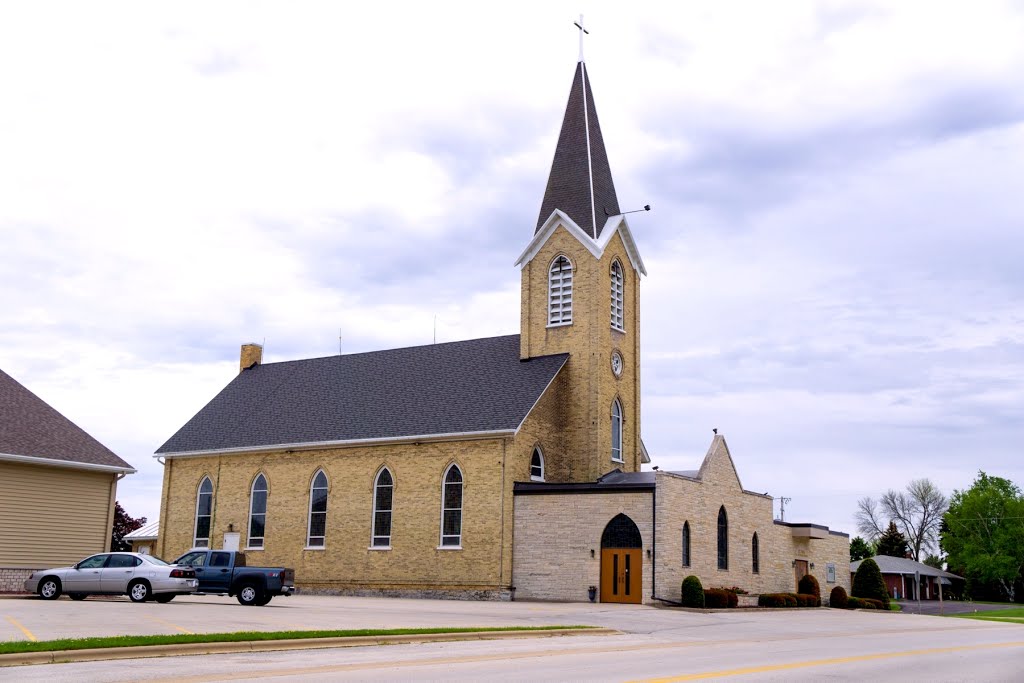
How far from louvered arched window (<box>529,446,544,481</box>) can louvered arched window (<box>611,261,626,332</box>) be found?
6.80 metres

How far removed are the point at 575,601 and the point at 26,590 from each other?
1853 cm

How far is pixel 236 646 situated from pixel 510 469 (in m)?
24.2

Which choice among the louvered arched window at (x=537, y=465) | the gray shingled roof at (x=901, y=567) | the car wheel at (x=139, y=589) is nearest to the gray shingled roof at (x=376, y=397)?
the louvered arched window at (x=537, y=465)

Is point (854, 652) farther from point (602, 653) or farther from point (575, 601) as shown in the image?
point (575, 601)

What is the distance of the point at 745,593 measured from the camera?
4175 cm

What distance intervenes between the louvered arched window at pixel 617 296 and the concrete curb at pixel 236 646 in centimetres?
2520

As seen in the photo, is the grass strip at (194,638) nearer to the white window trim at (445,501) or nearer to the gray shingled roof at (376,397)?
the white window trim at (445,501)

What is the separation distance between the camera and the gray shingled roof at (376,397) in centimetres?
4281

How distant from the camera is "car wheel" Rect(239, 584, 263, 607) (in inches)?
1190

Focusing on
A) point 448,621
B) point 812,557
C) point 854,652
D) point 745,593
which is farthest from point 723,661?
point 812,557

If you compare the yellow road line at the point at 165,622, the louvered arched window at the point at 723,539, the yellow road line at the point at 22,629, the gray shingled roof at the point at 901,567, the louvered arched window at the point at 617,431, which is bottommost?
the yellow road line at the point at 165,622

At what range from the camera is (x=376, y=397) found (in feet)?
156

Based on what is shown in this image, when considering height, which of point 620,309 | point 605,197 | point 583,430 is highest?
point 605,197

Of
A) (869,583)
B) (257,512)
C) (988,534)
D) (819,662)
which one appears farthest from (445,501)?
(988,534)
